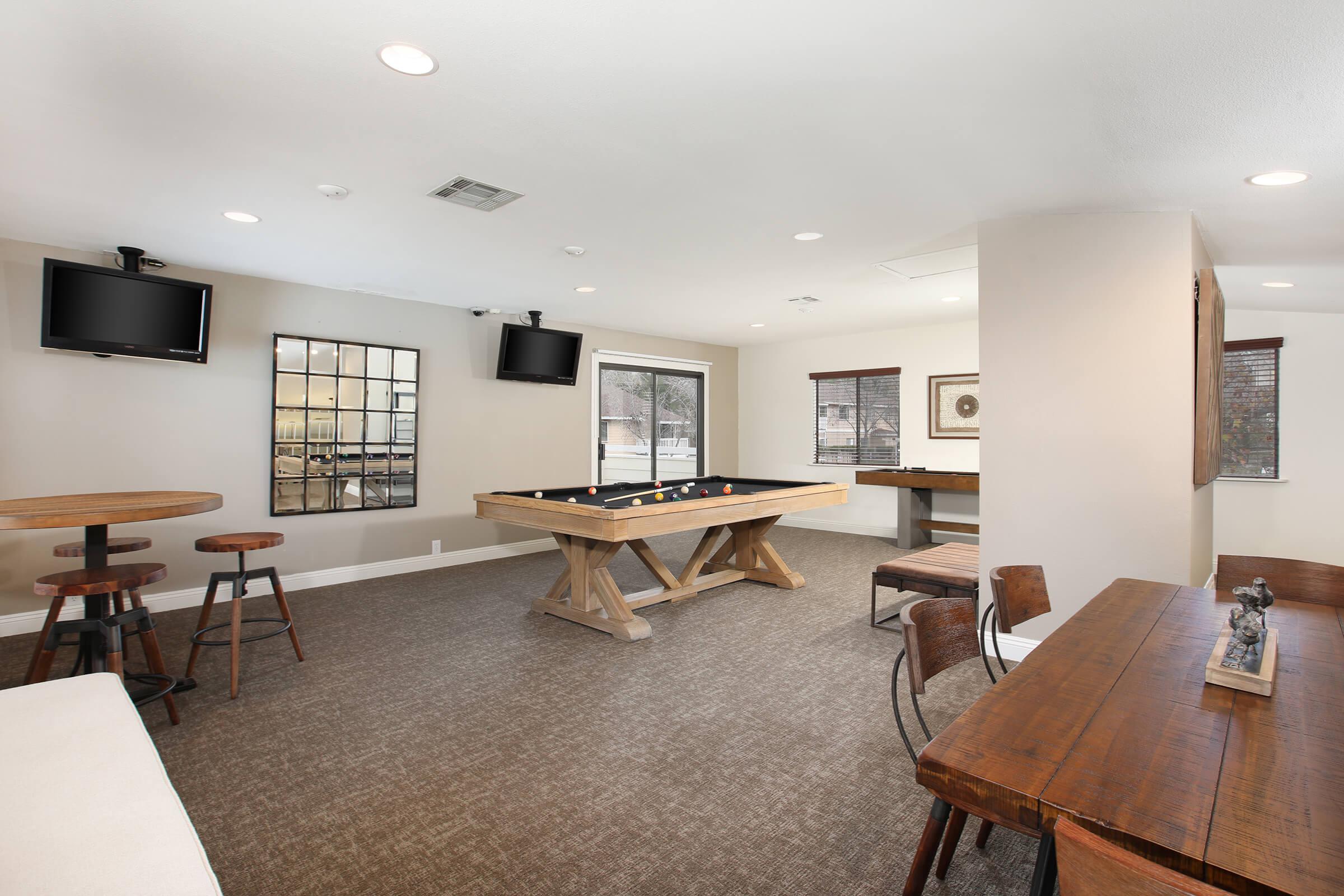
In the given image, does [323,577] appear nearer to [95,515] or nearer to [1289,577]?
[95,515]

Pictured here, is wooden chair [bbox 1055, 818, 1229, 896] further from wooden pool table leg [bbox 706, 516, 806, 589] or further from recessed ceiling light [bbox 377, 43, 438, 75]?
wooden pool table leg [bbox 706, 516, 806, 589]

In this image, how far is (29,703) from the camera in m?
1.43

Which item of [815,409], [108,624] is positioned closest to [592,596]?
[108,624]

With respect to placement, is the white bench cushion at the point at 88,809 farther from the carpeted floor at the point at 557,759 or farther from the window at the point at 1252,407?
the window at the point at 1252,407

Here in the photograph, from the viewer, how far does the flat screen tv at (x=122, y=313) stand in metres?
3.81

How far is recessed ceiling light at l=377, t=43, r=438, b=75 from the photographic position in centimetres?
190

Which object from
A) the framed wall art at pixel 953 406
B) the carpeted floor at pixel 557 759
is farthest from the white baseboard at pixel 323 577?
the framed wall art at pixel 953 406

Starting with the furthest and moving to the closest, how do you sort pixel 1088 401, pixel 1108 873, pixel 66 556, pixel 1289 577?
pixel 1088 401, pixel 66 556, pixel 1289 577, pixel 1108 873

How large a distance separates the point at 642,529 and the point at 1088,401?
241cm

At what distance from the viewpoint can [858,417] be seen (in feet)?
25.7

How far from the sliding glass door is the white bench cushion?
19.3 feet

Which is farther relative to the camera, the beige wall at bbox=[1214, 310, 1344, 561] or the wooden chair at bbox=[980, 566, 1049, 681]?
the beige wall at bbox=[1214, 310, 1344, 561]

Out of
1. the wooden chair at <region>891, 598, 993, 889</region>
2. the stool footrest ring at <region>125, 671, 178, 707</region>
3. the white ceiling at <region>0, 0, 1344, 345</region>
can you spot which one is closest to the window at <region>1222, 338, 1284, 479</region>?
the white ceiling at <region>0, 0, 1344, 345</region>

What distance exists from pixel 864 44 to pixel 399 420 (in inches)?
188
